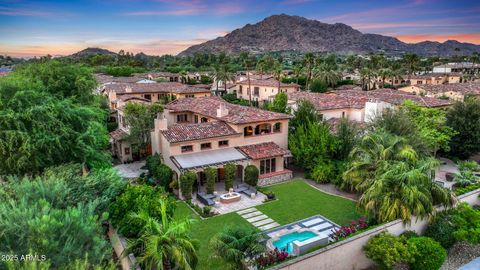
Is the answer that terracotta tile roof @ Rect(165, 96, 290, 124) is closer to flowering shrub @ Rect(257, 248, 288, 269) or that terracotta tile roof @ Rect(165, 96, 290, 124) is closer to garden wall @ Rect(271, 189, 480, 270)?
garden wall @ Rect(271, 189, 480, 270)

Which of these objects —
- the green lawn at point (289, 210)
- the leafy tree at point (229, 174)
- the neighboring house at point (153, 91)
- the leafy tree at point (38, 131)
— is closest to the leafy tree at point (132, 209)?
the green lawn at point (289, 210)

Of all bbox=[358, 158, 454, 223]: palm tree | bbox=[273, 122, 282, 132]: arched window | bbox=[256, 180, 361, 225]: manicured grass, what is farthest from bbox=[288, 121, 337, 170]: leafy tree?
bbox=[358, 158, 454, 223]: palm tree

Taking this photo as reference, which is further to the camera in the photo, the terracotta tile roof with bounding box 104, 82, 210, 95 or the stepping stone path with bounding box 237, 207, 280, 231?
the terracotta tile roof with bounding box 104, 82, 210, 95

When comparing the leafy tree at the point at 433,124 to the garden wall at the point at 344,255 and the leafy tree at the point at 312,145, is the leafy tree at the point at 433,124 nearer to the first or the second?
the leafy tree at the point at 312,145

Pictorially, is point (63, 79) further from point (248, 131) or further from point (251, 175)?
point (251, 175)

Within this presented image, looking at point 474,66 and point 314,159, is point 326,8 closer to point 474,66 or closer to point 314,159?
point 474,66
